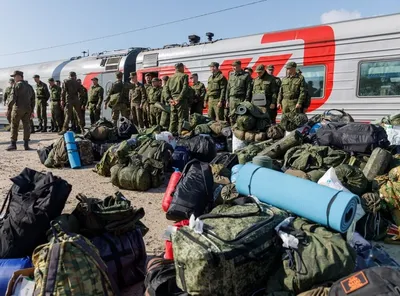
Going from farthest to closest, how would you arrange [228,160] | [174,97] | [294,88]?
[174,97] → [294,88] → [228,160]

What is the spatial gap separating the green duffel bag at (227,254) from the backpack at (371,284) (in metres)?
0.51

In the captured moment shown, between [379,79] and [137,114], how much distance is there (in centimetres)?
695

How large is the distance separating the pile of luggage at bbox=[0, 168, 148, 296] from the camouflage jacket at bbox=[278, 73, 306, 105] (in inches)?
205

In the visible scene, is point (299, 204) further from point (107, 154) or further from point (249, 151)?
point (107, 154)

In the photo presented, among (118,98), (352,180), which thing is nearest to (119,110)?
(118,98)

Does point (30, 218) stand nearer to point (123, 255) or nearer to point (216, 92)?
point (123, 255)

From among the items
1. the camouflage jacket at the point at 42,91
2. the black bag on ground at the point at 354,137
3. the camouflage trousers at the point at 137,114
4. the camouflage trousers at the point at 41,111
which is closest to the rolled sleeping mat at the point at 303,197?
the black bag on ground at the point at 354,137

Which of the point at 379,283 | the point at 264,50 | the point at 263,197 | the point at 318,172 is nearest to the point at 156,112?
the point at 264,50

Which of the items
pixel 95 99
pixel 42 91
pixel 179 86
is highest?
pixel 179 86

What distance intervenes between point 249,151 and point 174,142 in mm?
1578

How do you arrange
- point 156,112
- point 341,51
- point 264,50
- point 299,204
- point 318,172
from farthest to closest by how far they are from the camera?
point 156,112 → point 264,50 → point 341,51 → point 318,172 → point 299,204

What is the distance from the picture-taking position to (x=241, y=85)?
7.96 metres

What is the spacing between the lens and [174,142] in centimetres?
634

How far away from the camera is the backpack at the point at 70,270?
207cm
